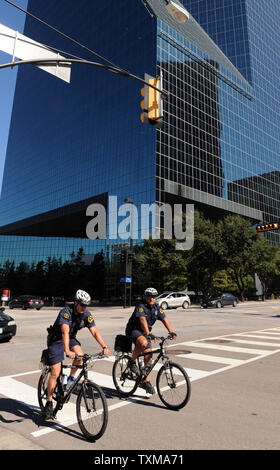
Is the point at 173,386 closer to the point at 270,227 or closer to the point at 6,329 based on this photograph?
the point at 6,329

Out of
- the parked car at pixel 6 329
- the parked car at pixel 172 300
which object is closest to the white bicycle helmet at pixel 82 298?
the parked car at pixel 6 329

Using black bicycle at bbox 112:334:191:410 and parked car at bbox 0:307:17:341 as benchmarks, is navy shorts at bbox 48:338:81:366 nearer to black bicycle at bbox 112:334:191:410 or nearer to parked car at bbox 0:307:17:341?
black bicycle at bbox 112:334:191:410

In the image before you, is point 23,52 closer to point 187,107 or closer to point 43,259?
point 187,107

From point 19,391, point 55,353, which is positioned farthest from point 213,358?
point 55,353

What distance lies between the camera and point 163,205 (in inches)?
1865

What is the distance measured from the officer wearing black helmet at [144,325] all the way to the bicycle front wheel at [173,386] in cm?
29

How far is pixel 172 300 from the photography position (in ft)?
102

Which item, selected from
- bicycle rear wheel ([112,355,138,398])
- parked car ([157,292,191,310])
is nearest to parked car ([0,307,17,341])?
bicycle rear wheel ([112,355,138,398])

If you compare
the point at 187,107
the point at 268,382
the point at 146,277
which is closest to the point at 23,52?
the point at 268,382

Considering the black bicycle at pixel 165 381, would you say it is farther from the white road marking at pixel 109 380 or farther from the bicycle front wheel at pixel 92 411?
the bicycle front wheel at pixel 92 411

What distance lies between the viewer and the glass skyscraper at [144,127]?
52875 millimetres

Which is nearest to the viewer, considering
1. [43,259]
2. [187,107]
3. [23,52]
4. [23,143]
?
[23,52]

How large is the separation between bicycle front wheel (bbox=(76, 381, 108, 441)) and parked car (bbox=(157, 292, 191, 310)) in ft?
84.2
